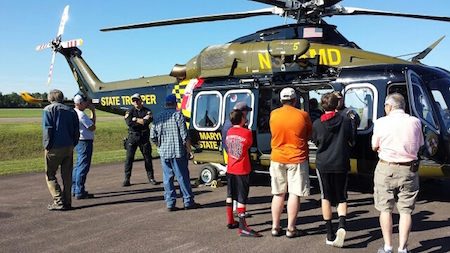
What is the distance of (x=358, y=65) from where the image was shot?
6.97 meters

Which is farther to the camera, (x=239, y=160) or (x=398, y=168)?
(x=239, y=160)

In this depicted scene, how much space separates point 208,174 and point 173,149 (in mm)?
2150

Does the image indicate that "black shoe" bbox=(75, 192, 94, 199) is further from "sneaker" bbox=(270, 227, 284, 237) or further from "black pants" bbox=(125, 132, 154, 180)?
"sneaker" bbox=(270, 227, 284, 237)

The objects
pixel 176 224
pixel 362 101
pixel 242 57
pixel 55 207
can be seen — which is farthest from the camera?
pixel 242 57

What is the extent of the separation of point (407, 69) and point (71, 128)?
548 centimetres

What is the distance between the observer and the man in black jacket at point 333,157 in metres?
4.27

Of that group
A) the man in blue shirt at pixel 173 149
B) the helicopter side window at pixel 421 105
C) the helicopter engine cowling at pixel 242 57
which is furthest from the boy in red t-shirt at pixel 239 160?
the helicopter side window at pixel 421 105

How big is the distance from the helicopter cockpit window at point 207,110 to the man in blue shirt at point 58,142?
2.76 meters

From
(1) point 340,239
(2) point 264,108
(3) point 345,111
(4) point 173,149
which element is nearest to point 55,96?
(4) point 173,149

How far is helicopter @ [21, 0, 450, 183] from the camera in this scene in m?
5.97

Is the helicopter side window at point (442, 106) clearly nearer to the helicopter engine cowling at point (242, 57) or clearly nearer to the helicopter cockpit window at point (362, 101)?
the helicopter cockpit window at point (362, 101)

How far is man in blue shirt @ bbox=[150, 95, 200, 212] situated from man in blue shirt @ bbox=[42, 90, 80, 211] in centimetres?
141

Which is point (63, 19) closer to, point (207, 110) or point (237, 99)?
point (207, 110)

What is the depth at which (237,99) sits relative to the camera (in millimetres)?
7594
